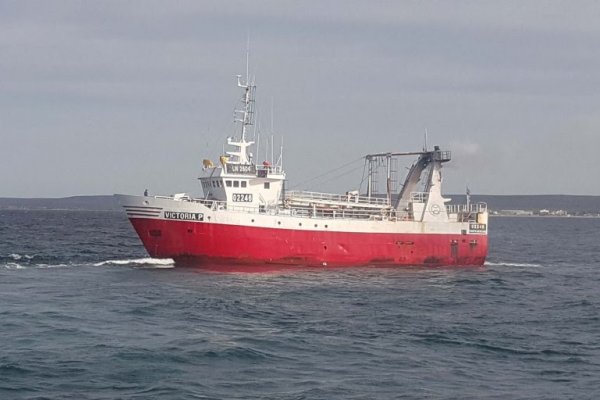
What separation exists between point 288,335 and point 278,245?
19.3 meters

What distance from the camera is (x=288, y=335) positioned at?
24.3 metres

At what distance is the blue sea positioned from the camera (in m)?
18.6

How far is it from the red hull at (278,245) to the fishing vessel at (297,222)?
0.18ft

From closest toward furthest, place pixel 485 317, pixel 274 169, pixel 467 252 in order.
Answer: pixel 485 317 < pixel 274 169 < pixel 467 252

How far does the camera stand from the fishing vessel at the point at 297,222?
42.4 meters

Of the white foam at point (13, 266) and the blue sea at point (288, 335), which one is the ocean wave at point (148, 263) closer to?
the blue sea at point (288, 335)

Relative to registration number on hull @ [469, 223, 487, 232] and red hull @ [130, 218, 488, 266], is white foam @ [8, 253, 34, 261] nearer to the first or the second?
red hull @ [130, 218, 488, 266]

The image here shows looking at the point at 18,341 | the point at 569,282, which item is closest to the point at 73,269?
the point at 18,341

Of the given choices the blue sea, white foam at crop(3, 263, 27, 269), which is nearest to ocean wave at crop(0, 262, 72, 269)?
white foam at crop(3, 263, 27, 269)

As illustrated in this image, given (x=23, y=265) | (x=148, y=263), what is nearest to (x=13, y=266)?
(x=23, y=265)

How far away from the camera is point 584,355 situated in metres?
22.6

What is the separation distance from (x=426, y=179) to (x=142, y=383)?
116ft

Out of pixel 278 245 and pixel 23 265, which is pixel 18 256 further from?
pixel 278 245

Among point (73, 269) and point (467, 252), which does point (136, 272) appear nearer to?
point (73, 269)
